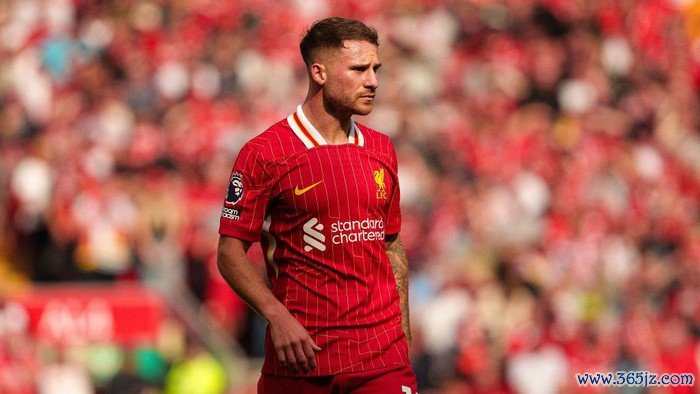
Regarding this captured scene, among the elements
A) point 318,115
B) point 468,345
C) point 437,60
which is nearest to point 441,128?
point 437,60

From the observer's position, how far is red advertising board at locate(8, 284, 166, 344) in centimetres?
1174

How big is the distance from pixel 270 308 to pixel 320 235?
A: 34 cm

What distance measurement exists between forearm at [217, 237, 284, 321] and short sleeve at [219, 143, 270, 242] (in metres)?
0.05

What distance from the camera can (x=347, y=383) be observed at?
495cm

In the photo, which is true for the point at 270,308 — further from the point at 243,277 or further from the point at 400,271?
the point at 400,271

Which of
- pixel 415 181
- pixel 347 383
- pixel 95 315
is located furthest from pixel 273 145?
pixel 415 181

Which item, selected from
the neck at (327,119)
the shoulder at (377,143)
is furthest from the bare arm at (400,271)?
the neck at (327,119)

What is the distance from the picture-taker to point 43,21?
16875mm

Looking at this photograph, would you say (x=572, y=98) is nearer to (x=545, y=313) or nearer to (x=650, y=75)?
(x=650, y=75)

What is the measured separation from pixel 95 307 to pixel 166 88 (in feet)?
13.8

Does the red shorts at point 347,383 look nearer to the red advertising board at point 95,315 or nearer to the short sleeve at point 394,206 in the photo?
the short sleeve at point 394,206

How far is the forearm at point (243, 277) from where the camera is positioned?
4891 mm

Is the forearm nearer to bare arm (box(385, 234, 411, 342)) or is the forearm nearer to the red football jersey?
the red football jersey

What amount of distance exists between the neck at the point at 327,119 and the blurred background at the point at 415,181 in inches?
209
